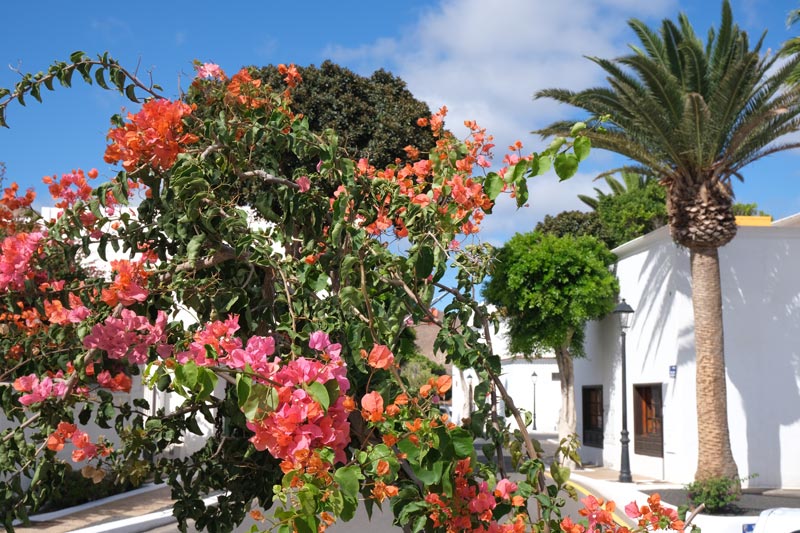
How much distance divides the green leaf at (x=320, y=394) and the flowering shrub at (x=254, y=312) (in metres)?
0.05

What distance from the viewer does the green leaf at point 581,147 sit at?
2575 mm

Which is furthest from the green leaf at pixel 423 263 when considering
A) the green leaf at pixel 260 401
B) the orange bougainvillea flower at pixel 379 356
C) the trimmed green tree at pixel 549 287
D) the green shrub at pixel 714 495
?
the trimmed green tree at pixel 549 287

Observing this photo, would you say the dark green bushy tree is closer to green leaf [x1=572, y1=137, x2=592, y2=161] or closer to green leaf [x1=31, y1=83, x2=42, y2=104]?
green leaf [x1=31, y1=83, x2=42, y2=104]

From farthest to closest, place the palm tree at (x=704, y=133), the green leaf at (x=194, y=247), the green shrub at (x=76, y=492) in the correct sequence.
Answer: the palm tree at (x=704, y=133) < the green shrub at (x=76, y=492) < the green leaf at (x=194, y=247)

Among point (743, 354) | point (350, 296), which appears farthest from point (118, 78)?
point (743, 354)

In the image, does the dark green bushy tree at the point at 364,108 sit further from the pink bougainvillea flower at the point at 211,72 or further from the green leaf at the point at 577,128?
the green leaf at the point at 577,128

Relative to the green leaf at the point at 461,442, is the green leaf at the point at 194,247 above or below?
above

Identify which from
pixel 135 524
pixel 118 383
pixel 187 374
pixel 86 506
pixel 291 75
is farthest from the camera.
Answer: pixel 86 506

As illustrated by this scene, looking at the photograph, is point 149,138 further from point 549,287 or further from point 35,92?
point 549,287

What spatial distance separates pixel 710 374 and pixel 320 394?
14904 millimetres

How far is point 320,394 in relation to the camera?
2.26m

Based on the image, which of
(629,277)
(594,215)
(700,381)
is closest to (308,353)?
(700,381)

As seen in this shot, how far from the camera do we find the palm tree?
50.6 ft

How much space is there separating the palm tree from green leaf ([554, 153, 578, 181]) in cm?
1356
